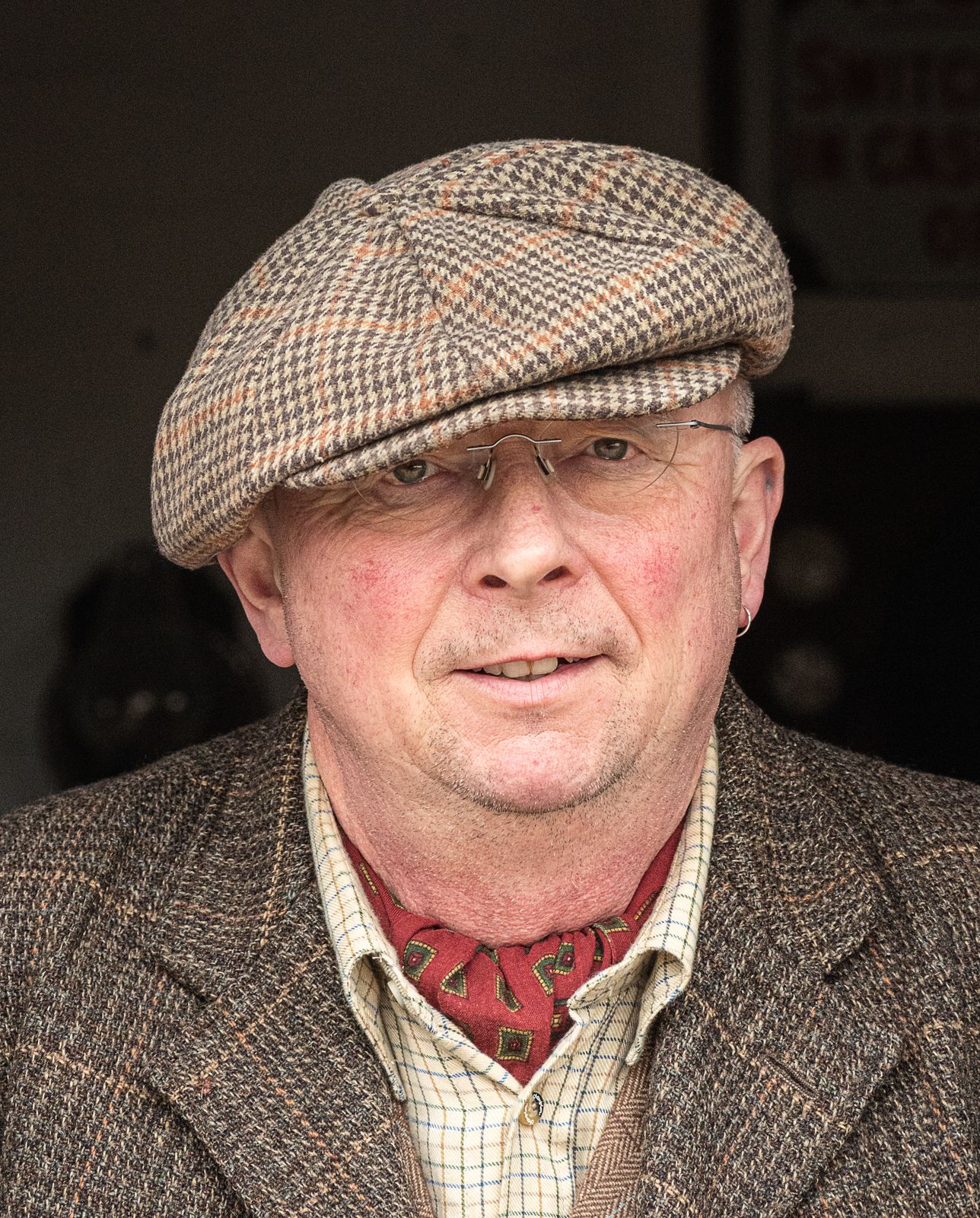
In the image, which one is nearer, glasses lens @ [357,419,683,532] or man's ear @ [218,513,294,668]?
glasses lens @ [357,419,683,532]

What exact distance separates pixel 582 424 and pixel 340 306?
25 cm

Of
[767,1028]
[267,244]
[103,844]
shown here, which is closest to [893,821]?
[767,1028]

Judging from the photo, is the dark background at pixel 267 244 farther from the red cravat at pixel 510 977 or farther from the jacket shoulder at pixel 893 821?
the red cravat at pixel 510 977

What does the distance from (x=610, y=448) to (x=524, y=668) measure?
23 cm

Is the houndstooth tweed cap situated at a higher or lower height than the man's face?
higher

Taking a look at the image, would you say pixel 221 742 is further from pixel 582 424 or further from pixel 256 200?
pixel 256 200

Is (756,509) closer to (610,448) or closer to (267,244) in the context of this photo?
(610,448)

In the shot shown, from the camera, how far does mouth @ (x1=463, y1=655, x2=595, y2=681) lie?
158 centimetres

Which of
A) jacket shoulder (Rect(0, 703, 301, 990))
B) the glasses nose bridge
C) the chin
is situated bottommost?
jacket shoulder (Rect(0, 703, 301, 990))

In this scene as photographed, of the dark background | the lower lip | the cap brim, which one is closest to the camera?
the cap brim

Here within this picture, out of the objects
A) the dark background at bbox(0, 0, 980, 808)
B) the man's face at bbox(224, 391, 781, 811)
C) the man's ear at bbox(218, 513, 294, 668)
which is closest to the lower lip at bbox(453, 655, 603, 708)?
the man's face at bbox(224, 391, 781, 811)

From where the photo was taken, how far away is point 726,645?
5.56ft

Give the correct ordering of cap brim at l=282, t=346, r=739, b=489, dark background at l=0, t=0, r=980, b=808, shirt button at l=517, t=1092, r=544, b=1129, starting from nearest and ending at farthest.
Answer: cap brim at l=282, t=346, r=739, b=489 → shirt button at l=517, t=1092, r=544, b=1129 → dark background at l=0, t=0, r=980, b=808

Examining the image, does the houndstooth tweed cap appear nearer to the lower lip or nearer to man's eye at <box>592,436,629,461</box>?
man's eye at <box>592,436,629,461</box>
